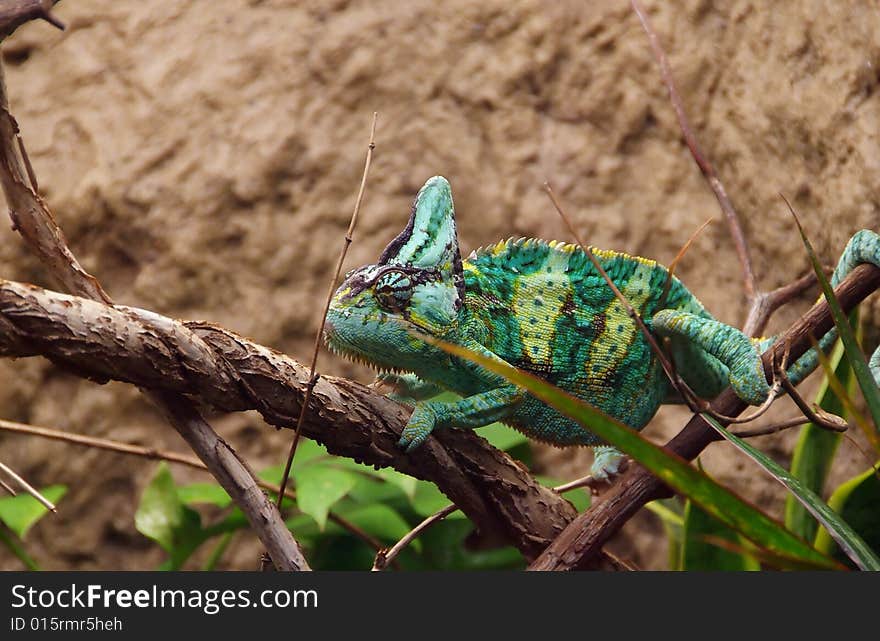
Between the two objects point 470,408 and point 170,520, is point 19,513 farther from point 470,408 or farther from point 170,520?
point 470,408

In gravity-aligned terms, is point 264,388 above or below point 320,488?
above

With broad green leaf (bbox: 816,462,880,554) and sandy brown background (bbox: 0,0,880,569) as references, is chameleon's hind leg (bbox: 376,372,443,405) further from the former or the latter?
sandy brown background (bbox: 0,0,880,569)

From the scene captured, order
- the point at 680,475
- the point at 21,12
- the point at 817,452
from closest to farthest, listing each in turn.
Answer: the point at 680,475, the point at 21,12, the point at 817,452

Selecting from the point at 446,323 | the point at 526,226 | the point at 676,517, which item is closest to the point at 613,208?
the point at 526,226

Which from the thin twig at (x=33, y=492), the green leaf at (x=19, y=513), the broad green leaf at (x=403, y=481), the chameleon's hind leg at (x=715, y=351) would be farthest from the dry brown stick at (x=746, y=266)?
the green leaf at (x=19, y=513)

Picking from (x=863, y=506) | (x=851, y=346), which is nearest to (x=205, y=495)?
(x=863, y=506)
